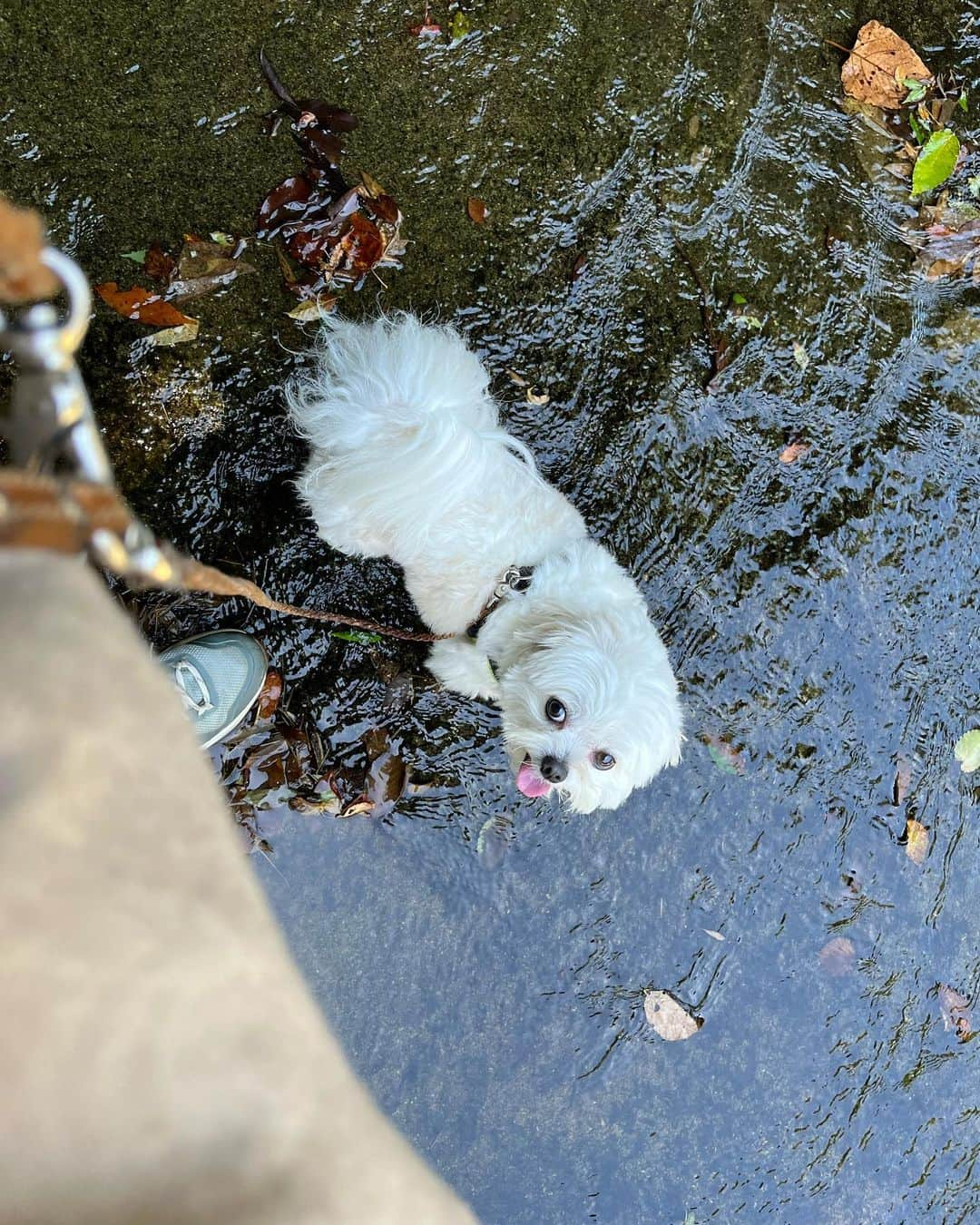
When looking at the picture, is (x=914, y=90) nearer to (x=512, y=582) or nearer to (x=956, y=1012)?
(x=512, y=582)

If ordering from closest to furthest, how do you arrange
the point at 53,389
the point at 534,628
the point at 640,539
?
the point at 53,389, the point at 534,628, the point at 640,539

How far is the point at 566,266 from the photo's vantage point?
272cm

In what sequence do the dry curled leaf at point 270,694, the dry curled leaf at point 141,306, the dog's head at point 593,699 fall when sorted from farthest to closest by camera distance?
the dry curled leaf at point 270,694, the dry curled leaf at point 141,306, the dog's head at point 593,699

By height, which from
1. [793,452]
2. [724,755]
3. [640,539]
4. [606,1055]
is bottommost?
[606,1055]

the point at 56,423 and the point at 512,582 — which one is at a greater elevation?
the point at 56,423

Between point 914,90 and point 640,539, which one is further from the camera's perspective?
point 914,90

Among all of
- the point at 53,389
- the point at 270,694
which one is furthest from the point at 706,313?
the point at 53,389

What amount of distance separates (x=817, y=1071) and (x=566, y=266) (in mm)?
2951

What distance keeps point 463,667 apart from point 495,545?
1.53ft

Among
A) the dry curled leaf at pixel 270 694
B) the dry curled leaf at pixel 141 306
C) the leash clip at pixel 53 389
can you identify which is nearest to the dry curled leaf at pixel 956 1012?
the dry curled leaf at pixel 270 694

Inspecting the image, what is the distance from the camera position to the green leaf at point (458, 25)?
2623mm

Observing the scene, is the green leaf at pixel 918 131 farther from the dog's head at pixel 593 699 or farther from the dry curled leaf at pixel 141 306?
the dry curled leaf at pixel 141 306

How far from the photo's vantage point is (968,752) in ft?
9.55

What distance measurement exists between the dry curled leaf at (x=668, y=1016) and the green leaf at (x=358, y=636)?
153cm
